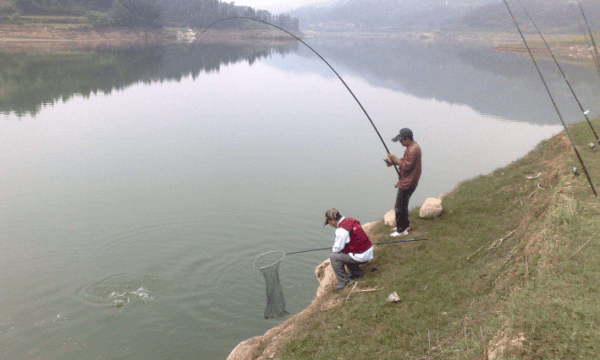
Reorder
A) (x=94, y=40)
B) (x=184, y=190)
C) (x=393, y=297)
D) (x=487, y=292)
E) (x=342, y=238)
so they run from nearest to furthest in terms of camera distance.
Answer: (x=487, y=292), (x=393, y=297), (x=342, y=238), (x=184, y=190), (x=94, y=40)

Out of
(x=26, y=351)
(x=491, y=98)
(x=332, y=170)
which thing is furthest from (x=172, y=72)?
(x=26, y=351)

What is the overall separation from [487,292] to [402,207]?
8.78ft

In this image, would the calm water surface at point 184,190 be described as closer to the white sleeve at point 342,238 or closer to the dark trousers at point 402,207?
the white sleeve at point 342,238

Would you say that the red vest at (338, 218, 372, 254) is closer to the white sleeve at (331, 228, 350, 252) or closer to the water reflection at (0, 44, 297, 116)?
the white sleeve at (331, 228, 350, 252)

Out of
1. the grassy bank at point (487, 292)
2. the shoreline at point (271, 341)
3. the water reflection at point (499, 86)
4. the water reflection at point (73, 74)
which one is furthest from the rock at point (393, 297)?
the water reflection at point (73, 74)

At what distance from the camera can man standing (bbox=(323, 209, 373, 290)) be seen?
6695 millimetres

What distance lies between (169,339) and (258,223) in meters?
5.05

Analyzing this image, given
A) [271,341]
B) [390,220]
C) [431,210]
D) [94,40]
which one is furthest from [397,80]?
[94,40]

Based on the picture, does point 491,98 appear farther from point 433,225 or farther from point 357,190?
point 433,225

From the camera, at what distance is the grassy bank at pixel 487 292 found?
409 cm

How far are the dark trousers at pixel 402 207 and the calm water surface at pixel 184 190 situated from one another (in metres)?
2.47

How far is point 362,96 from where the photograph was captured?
35875 mm

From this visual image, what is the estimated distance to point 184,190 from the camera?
575 inches

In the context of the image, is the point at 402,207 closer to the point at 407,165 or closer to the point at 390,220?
the point at 407,165
